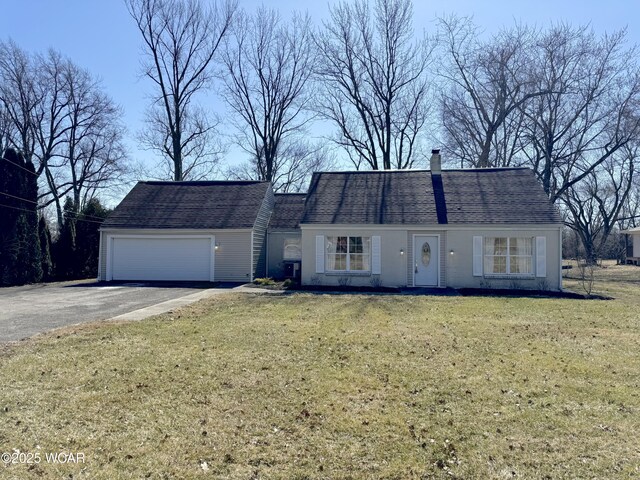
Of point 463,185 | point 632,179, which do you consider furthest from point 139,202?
point 632,179

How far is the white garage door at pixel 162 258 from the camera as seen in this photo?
62.2ft

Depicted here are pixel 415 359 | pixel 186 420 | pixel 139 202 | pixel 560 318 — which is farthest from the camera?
pixel 139 202

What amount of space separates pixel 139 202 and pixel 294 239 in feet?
25.2

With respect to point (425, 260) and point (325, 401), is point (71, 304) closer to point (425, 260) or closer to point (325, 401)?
point (325, 401)

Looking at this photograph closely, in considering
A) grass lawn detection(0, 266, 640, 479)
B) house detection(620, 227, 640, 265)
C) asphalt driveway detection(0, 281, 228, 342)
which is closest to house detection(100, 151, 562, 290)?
asphalt driveway detection(0, 281, 228, 342)

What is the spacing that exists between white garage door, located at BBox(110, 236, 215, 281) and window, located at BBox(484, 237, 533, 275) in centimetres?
1140

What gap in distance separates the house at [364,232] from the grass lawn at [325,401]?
7.66 metres

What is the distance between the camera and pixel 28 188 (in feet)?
63.4

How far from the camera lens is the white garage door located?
18953 mm

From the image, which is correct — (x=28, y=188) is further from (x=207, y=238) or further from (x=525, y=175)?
(x=525, y=175)

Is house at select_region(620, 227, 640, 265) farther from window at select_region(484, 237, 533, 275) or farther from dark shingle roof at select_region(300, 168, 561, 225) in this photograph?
window at select_region(484, 237, 533, 275)

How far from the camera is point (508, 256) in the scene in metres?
15.9

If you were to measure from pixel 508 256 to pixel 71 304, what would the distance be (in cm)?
1444

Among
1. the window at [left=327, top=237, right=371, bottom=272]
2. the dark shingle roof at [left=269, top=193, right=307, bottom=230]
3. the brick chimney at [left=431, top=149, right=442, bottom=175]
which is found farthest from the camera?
the dark shingle roof at [left=269, top=193, right=307, bottom=230]
